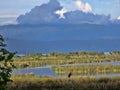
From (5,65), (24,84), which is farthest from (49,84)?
(5,65)

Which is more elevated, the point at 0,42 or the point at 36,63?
the point at 36,63

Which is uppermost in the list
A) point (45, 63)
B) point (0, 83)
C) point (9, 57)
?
point (45, 63)

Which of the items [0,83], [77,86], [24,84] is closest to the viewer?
[0,83]

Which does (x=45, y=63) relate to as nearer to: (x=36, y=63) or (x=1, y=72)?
(x=36, y=63)

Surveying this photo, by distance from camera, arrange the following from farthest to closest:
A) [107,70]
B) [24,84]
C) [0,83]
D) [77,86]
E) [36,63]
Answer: [36,63] → [107,70] → [24,84] → [77,86] → [0,83]

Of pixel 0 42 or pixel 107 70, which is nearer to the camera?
pixel 0 42

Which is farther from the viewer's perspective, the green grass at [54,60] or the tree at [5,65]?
the green grass at [54,60]

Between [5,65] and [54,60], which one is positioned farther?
[54,60]

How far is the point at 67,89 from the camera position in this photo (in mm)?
23281

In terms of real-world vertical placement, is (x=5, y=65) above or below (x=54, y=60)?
below

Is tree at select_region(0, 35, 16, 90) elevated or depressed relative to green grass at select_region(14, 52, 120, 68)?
depressed

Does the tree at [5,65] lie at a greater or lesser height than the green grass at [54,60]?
lesser

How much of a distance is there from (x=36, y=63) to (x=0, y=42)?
8490 cm

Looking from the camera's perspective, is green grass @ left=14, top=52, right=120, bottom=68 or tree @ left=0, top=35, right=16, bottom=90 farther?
green grass @ left=14, top=52, right=120, bottom=68
